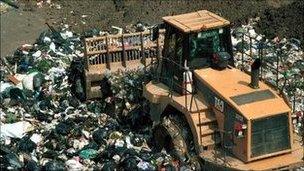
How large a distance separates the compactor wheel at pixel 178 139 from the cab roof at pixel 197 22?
53.1 inches

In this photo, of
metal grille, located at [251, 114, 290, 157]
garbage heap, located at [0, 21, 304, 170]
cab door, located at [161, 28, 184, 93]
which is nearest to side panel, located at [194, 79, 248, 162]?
metal grille, located at [251, 114, 290, 157]

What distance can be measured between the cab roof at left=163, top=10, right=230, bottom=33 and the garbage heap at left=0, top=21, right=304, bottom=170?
165 centimetres

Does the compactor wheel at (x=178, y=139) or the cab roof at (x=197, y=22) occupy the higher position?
the cab roof at (x=197, y=22)

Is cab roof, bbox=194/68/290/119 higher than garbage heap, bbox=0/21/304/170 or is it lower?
higher

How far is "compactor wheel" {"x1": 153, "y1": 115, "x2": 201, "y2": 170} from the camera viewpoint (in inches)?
383

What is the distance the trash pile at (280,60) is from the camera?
12430 millimetres


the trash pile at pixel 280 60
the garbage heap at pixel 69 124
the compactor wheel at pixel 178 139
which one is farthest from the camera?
the trash pile at pixel 280 60

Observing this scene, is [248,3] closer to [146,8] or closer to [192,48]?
[146,8]

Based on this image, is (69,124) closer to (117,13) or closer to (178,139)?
(178,139)

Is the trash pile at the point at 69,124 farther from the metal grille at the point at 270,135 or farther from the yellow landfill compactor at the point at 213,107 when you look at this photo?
the metal grille at the point at 270,135

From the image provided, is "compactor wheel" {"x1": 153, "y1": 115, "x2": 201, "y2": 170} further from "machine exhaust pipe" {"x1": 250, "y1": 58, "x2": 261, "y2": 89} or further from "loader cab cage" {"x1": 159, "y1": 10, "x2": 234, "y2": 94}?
"machine exhaust pipe" {"x1": 250, "y1": 58, "x2": 261, "y2": 89}

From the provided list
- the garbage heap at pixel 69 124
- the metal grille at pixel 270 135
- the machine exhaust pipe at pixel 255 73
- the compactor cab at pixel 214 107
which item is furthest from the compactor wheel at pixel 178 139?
the machine exhaust pipe at pixel 255 73

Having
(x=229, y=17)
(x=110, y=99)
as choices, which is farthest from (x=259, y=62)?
(x=229, y=17)

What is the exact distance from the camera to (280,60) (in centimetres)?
1402
